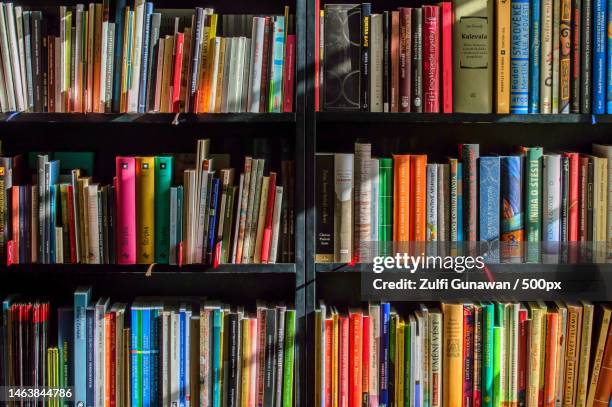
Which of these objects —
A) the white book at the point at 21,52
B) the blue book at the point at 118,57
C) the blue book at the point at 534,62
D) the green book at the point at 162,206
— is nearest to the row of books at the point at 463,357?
the green book at the point at 162,206

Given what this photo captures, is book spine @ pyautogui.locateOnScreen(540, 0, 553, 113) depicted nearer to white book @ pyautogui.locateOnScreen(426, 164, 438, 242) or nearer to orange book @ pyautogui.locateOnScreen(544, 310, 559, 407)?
white book @ pyautogui.locateOnScreen(426, 164, 438, 242)

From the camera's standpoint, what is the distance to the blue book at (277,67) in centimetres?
220

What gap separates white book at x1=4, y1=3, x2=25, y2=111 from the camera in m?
2.17

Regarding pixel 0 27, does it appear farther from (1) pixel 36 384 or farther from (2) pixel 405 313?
(2) pixel 405 313

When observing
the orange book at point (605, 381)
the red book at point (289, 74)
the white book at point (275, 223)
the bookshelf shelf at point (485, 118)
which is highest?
the red book at point (289, 74)

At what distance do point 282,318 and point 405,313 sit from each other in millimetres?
418

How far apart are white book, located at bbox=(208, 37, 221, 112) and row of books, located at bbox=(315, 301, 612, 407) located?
0.64 meters

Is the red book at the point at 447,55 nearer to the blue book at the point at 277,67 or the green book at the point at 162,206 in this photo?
the blue book at the point at 277,67

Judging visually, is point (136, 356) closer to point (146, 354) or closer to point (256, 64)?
point (146, 354)

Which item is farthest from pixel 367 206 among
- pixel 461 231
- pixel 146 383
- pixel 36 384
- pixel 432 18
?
pixel 36 384

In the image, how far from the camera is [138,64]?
7.18 feet

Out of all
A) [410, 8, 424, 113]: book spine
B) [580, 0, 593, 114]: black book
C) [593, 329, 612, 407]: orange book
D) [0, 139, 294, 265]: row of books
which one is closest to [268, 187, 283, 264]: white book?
[0, 139, 294, 265]: row of books

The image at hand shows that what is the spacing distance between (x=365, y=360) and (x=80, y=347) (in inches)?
30.4

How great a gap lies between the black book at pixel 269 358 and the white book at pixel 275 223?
0.49 feet
